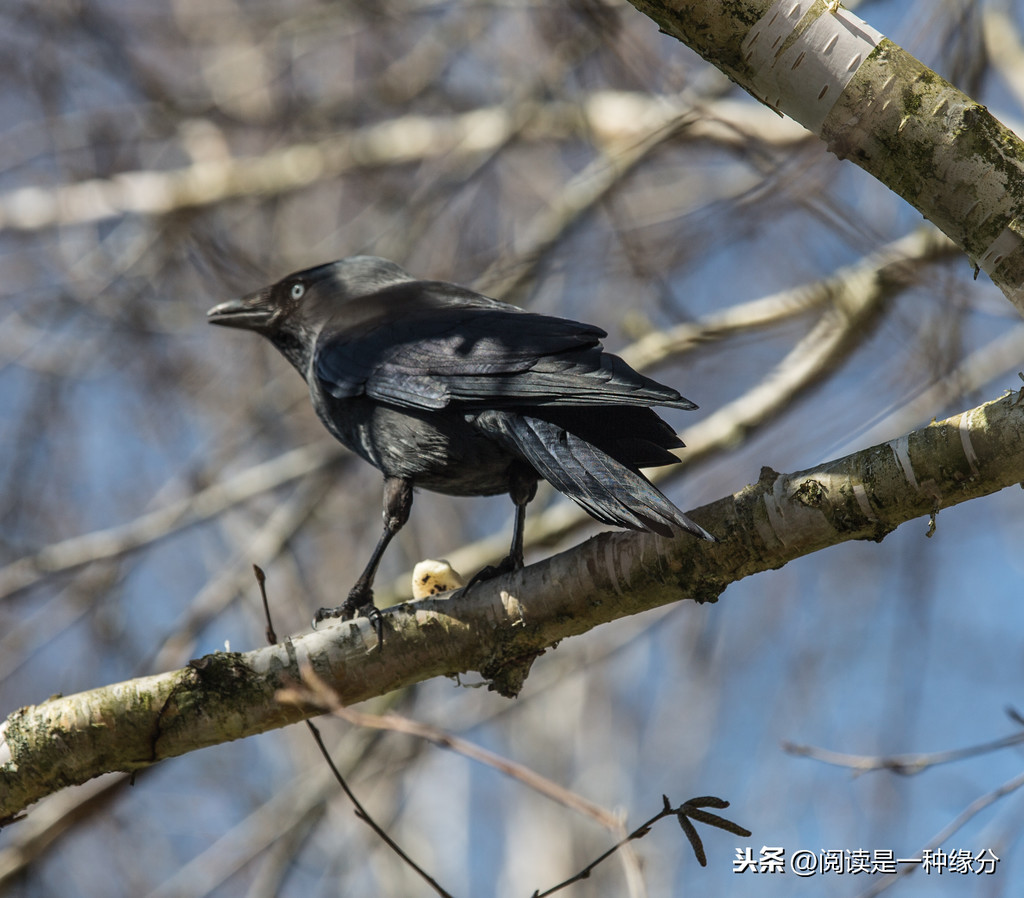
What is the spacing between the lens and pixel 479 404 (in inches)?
135

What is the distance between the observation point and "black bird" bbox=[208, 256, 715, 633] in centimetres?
299

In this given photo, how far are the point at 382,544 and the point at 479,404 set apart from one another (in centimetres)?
70

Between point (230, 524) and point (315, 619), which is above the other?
point (315, 619)

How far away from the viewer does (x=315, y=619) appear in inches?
146

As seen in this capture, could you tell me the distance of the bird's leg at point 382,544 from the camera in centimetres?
369

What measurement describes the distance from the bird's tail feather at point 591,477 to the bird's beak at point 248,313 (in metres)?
1.60

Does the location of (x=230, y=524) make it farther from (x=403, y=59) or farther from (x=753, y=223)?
(x=753, y=223)

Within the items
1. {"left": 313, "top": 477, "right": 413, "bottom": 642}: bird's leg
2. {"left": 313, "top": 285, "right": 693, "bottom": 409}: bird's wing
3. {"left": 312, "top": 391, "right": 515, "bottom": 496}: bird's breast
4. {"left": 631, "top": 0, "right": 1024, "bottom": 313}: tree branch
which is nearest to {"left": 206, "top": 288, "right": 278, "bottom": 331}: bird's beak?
{"left": 313, "top": 285, "right": 693, "bottom": 409}: bird's wing

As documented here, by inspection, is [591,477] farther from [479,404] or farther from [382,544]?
[382,544]

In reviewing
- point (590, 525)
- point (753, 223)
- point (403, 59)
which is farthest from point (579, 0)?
point (403, 59)

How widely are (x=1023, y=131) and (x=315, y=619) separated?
11.7ft

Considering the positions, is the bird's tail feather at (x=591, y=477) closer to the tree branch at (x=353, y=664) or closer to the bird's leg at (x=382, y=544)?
the tree branch at (x=353, y=664)

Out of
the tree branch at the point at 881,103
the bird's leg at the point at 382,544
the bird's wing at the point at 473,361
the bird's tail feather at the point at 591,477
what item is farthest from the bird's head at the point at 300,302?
the tree branch at the point at 881,103

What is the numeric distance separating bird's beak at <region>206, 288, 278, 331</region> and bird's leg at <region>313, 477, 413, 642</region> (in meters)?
1.18
